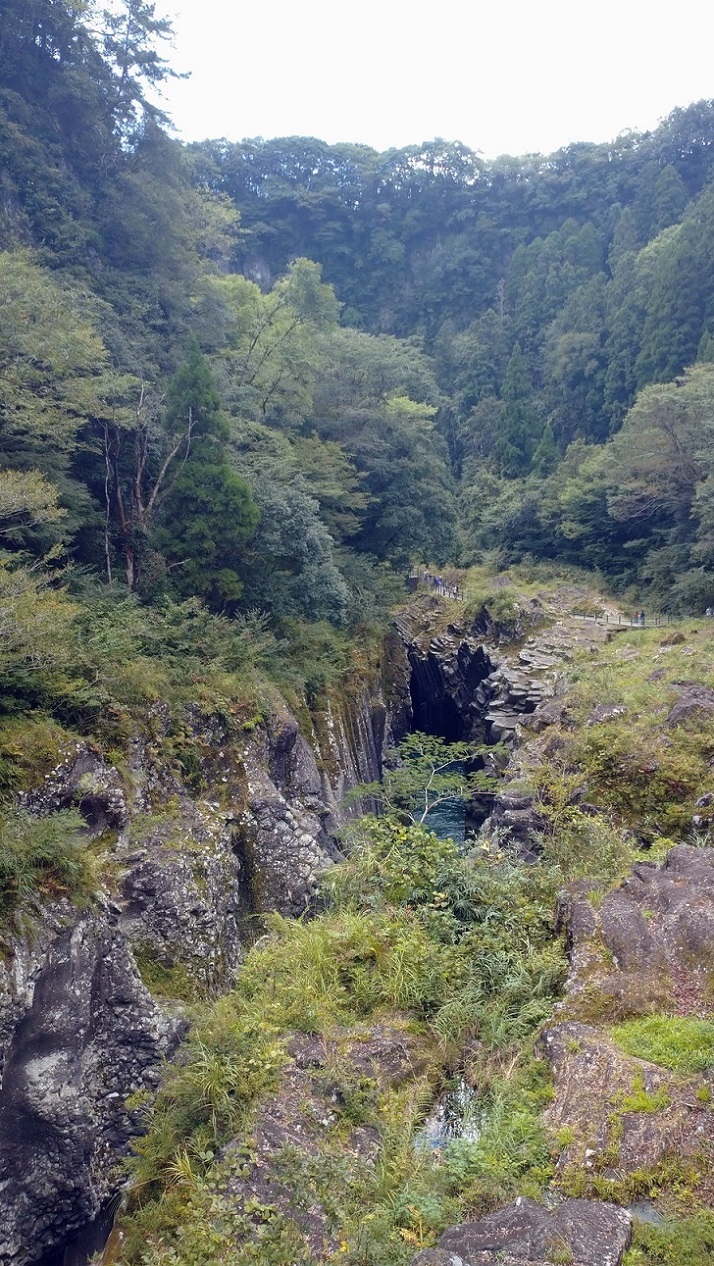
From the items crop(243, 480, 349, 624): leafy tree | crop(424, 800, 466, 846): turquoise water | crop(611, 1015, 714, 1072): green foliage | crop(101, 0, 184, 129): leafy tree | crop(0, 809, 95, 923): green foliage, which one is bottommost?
crop(424, 800, 466, 846): turquoise water

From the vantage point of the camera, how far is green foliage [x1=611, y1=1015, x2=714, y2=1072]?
15.9 feet

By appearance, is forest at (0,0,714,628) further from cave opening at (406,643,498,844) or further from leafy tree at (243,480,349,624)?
cave opening at (406,643,498,844)

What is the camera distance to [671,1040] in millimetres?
5082

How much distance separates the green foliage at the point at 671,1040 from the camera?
4.83 m

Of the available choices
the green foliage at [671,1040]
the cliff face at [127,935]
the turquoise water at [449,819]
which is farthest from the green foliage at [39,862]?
the turquoise water at [449,819]

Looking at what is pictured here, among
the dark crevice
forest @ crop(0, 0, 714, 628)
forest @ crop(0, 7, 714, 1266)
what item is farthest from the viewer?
the dark crevice

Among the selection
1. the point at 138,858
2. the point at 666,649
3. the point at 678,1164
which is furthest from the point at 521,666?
the point at 678,1164

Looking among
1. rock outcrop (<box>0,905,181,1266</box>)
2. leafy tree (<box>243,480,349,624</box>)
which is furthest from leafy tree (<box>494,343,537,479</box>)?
rock outcrop (<box>0,905,181,1266</box>)

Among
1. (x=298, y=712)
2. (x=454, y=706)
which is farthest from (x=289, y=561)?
(x=454, y=706)

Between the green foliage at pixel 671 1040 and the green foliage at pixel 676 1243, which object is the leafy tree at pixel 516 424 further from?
the green foliage at pixel 676 1243

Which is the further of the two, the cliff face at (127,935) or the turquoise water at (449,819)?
the turquoise water at (449,819)

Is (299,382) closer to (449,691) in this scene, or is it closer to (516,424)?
(449,691)

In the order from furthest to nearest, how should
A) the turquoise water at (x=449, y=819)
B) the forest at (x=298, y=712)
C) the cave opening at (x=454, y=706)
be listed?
1. the cave opening at (x=454, y=706)
2. the turquoise water at (x=449, y=819)
3. the forest at (x=298, y=712)

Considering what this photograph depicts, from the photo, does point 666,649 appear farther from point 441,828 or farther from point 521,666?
point 441,828
